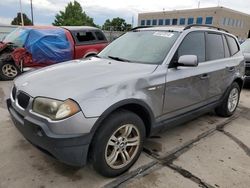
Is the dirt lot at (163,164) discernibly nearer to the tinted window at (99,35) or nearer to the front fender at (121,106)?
the front fender at (121,106)

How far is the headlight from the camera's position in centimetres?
228

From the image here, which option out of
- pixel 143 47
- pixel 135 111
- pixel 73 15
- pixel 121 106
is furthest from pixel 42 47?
pixel 73 15

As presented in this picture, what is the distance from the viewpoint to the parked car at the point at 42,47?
24.9 ft

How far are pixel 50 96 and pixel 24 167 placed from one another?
1125 mm

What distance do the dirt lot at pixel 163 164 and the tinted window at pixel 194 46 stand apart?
1.33 metres

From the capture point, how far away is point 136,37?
12.5 ft

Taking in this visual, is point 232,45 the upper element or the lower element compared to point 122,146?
upper

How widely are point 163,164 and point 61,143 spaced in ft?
4.71

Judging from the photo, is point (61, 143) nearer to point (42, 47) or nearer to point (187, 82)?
point (187, 82)

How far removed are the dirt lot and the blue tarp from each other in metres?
4.09

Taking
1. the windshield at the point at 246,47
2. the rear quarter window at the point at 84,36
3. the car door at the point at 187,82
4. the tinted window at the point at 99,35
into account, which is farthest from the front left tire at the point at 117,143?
the tinted window at the point at 99,35

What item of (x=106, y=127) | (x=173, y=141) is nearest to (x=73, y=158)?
(x=106, y=127)

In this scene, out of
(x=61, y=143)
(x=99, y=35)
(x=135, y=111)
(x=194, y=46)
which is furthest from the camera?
(x=99, y=35)

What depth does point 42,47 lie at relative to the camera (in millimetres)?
7926
